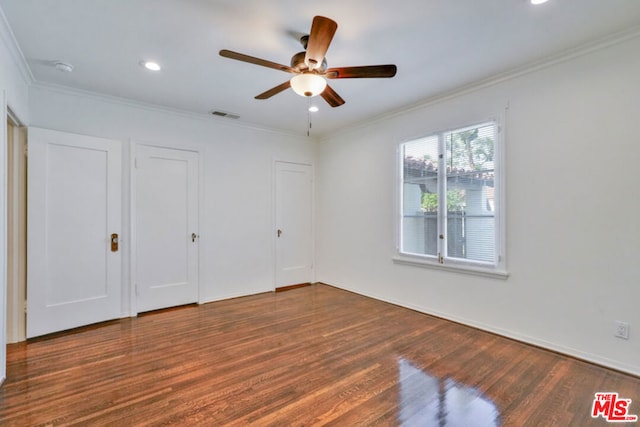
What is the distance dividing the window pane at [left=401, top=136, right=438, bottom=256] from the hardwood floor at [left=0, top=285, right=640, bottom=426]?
98 cm

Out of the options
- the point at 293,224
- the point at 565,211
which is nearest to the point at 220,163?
the point at 293,224

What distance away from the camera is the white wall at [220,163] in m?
3.48

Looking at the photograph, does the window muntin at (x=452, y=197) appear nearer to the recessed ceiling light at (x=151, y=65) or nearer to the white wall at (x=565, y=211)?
the white wall at (x=565, y=211)

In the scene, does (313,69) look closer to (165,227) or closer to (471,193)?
(471,193)

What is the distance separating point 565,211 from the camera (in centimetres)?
273

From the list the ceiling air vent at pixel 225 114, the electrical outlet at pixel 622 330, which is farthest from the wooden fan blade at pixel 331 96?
the electrical outlet at pixel 622 330

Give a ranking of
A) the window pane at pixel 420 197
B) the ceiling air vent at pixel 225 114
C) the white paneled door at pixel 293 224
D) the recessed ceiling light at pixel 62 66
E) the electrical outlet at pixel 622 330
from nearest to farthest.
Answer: the electrical outlet at pixel 622 330
the recessed ceiling light at pixel 62 66
the window pane at pixel 420 197
the ceiling air vent at pixel 225 114
the white paneled door at pixel 293 224

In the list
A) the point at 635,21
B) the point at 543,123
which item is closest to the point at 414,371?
the point at 543,123

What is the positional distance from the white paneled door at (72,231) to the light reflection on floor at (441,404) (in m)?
3.41

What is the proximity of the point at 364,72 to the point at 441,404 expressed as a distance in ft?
7.78

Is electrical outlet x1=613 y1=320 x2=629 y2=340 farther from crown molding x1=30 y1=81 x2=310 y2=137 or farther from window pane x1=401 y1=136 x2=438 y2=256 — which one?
crown molding x1=30 y1=81 x2=310 y2=137

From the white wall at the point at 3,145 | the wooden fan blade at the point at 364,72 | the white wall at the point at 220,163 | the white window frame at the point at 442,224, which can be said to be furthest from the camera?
the white wall at the point at 220,163

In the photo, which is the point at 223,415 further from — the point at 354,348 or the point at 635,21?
the point at 635,21

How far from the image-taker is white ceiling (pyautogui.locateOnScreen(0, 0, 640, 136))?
211 centimetres
